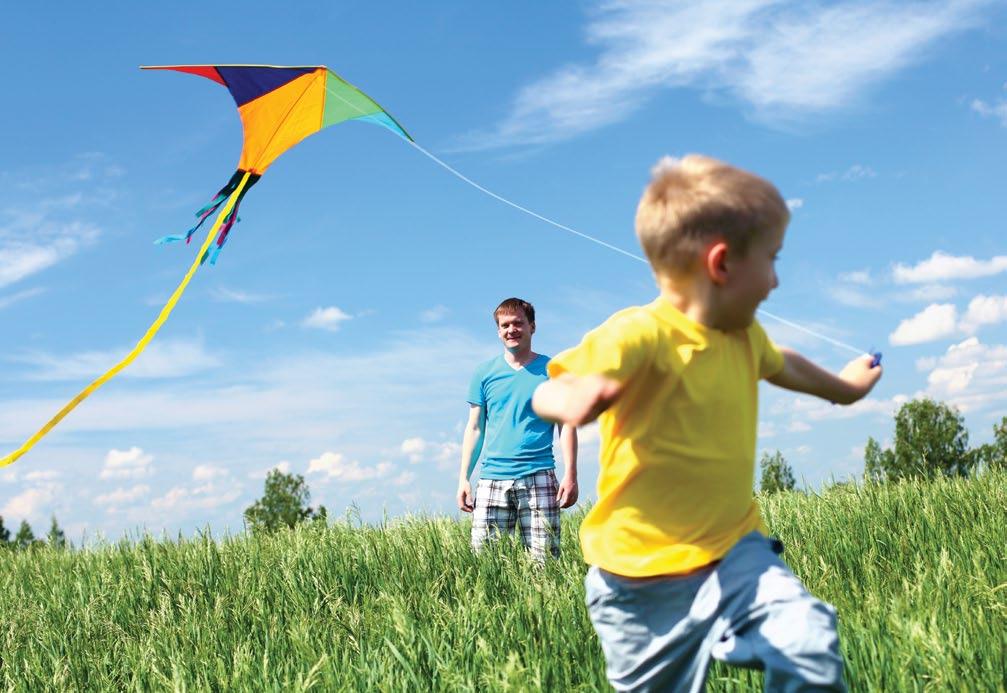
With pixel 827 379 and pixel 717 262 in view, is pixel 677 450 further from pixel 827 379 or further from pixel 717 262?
pixel 827 379

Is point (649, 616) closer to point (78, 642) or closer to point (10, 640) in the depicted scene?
point (78, 642)

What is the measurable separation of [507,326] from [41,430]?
8.90ft

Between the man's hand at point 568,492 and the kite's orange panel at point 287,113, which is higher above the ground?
the kite's orange panel at point 287,113

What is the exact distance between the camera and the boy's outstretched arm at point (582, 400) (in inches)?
77.4

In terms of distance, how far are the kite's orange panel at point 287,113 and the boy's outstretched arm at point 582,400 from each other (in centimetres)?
427

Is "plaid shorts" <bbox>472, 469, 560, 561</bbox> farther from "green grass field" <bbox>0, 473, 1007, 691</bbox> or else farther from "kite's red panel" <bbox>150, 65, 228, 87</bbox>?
"kite's red panel" <bbox>150, 65, 228, 87</bbox>

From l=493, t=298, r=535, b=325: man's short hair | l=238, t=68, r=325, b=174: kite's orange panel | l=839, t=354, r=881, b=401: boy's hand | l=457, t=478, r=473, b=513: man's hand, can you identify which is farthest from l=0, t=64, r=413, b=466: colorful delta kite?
l=839, t=354, r=881, b=401: boy's hand

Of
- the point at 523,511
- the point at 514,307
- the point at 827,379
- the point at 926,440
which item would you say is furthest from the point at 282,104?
the point at 926,440

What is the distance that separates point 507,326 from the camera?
231 inches

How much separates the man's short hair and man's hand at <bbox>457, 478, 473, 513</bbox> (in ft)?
3.54

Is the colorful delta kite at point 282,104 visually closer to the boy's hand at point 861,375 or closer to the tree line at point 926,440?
the boy's hand at point 861,375

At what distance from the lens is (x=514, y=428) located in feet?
18.9

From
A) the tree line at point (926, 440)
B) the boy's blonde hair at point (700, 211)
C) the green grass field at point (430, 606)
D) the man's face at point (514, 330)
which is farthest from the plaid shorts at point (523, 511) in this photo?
the tree line at point (926, 440)

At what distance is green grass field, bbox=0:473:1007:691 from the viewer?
11.0 ft
